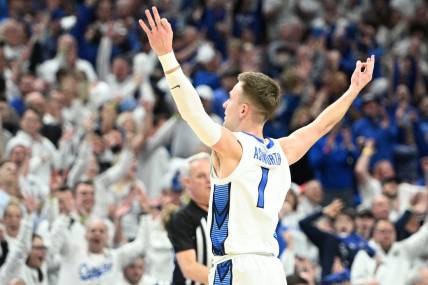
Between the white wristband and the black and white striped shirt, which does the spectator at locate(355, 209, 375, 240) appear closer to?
the black and white striped shirt

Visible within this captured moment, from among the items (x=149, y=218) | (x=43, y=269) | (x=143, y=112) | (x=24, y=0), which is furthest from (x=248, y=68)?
(x=43, y=269)

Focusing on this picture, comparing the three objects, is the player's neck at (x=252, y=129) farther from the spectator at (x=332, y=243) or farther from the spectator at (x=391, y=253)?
the spectator at (x=391, y=253)

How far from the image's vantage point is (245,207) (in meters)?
5.71

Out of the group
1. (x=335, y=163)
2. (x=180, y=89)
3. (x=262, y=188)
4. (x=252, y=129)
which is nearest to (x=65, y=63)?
(x=335, y=163)

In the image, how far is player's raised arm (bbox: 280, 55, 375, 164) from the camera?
615 centimetres

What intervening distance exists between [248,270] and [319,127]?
107cm

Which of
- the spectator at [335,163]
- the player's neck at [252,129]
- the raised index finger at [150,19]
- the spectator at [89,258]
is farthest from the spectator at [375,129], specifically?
the raised index finger at [150,19]

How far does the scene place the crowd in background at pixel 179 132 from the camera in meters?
11.4

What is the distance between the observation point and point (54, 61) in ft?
54.2

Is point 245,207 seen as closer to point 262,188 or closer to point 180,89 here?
point 262,188

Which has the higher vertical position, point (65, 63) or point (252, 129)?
point (65, 63)

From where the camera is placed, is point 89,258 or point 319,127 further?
point 89,258

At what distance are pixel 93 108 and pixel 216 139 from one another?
32.9 feet

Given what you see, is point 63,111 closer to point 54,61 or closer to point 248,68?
point 54,61
